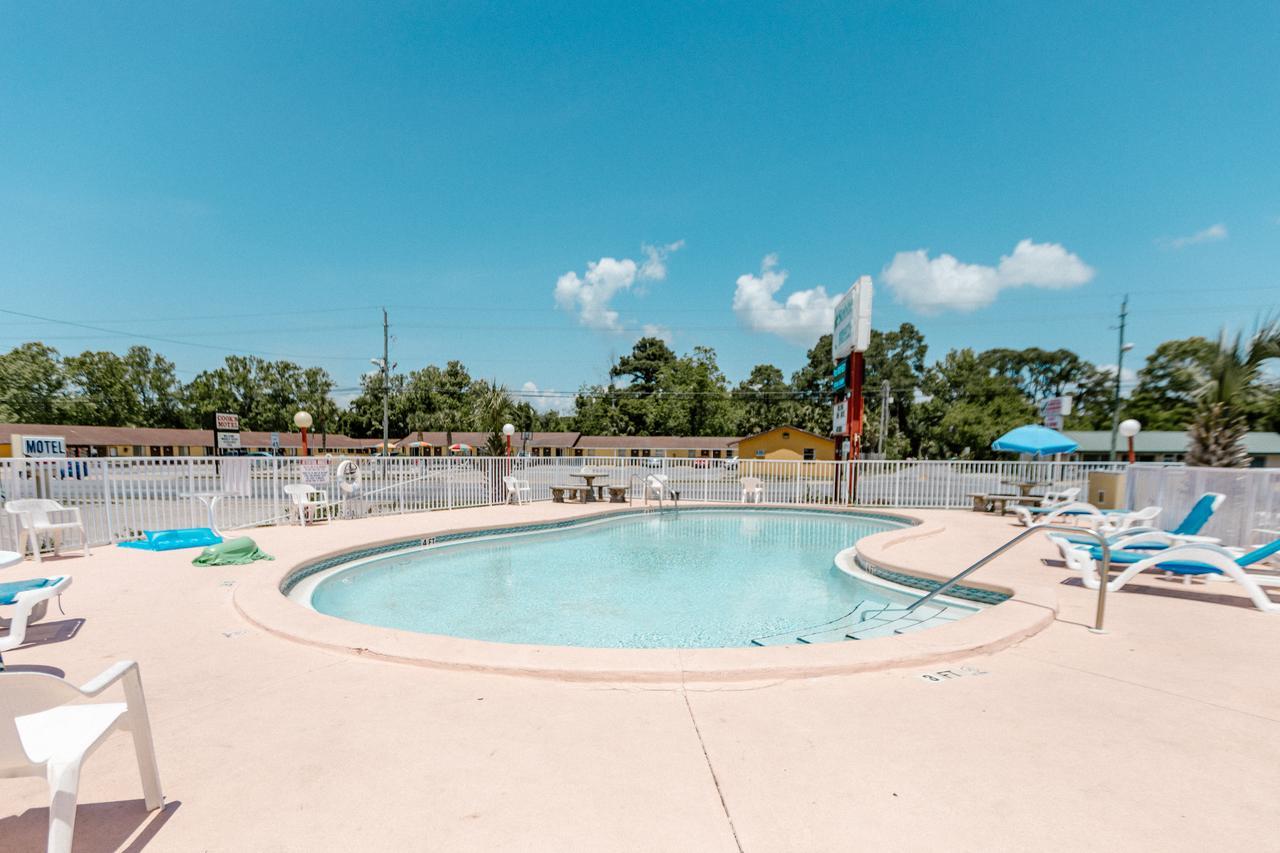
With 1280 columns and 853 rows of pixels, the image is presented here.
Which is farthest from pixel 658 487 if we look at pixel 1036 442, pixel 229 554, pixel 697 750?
pixel 697 750

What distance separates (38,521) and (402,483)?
6023 millimetres

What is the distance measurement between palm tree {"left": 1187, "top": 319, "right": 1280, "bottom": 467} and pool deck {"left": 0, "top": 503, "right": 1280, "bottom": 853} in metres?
6.60

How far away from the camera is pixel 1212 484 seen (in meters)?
8.13

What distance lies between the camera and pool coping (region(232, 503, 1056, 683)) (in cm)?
358

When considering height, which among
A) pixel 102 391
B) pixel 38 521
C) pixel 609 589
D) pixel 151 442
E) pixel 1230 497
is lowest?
pixel 609 589

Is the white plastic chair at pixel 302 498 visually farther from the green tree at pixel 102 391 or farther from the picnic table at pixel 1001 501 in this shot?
the green tree at pixel 102 391

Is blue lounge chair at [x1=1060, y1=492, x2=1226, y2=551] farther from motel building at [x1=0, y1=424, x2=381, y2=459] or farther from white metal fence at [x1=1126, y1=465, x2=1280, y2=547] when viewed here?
motel building at [x1=0, y1=424, x2=381, y2=459]

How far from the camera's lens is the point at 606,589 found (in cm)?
770

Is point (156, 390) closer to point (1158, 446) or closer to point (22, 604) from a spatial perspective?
point (22, 604)

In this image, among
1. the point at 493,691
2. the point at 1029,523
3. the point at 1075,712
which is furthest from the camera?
the point at 1029,523

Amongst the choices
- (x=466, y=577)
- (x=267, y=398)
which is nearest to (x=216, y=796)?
(x=466, y=577)

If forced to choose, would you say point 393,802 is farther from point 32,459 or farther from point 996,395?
point 996,395

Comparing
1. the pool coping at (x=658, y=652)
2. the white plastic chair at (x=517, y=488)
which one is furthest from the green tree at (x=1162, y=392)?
the pool coping at (x=658, y=652)

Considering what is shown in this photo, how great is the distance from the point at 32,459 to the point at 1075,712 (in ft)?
37.7
